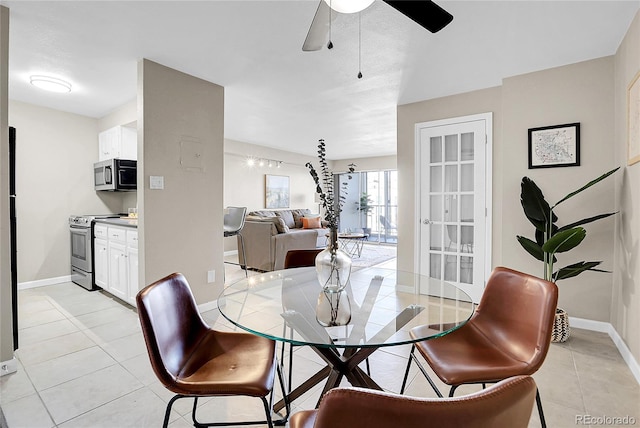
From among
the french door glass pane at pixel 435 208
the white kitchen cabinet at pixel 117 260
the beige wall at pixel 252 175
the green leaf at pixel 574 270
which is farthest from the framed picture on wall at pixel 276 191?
the green leaf at pixel 574 270

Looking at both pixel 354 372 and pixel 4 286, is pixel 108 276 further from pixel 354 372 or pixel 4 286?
pixel 354 372

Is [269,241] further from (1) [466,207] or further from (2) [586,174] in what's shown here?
(2) [586,174]

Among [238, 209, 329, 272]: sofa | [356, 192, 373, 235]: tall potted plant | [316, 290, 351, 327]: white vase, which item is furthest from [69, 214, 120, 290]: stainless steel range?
[356, 192, 373, 235]: tall potted plant

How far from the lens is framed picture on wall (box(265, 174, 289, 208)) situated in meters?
7.54

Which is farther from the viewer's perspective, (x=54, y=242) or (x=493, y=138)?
(x=54, y=242)

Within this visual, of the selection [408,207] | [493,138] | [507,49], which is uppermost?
[507,49]

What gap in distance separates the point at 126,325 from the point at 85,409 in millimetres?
1272

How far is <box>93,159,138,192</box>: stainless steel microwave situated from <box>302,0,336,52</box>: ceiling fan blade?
3158 mm

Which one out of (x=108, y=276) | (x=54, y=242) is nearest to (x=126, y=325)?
(x=108, y=276)

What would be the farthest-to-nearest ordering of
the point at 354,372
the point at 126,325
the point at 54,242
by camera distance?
1. the point at 54,242
2. the point at 126,325
3. the point at 354,372

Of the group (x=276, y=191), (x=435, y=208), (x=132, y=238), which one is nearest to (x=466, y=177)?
(x=435, y=208)

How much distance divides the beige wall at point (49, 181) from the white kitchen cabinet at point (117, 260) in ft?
2.88

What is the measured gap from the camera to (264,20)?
2.22 metres

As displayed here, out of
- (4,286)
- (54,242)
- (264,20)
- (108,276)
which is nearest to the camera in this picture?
(4,286)
